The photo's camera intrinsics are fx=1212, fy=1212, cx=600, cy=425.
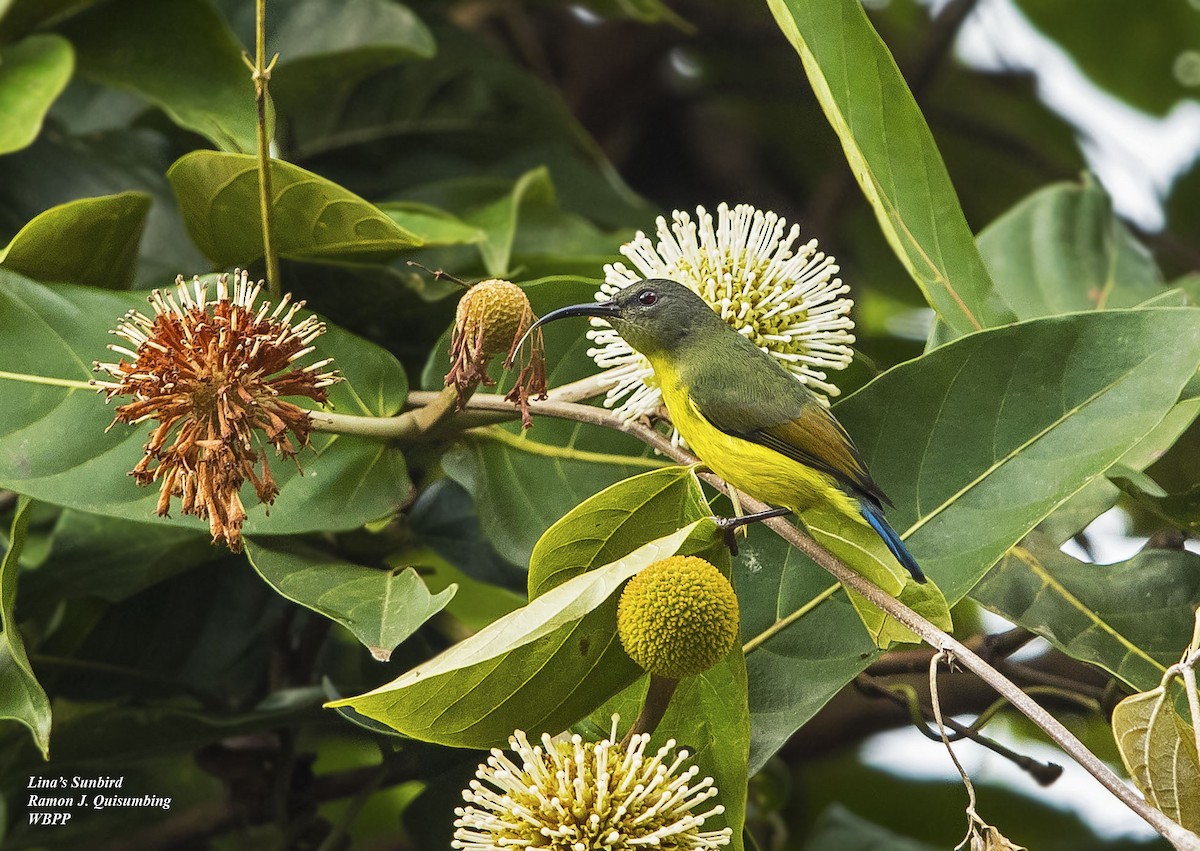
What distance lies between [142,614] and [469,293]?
0.70 metres

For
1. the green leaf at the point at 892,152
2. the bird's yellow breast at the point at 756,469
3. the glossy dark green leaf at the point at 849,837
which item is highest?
the green leaf at the point at 892,152

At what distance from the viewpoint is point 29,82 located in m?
1.36

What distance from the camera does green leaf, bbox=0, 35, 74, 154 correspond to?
1.30 meters

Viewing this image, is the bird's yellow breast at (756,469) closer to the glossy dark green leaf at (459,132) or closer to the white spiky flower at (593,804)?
the white spiky flower at (593,804)

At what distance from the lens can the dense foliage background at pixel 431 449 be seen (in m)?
1.01

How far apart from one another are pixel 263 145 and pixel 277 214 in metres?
0.12

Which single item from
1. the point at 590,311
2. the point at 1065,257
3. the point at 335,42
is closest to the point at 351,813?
the point at 590,311

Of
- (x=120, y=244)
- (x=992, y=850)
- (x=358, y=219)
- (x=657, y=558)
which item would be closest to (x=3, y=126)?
(x=120, y=244)

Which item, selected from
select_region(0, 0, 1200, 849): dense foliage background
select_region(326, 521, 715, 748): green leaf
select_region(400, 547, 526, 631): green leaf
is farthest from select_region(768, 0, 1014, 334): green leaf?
select_region(400, 547, 526, 631): green leaf

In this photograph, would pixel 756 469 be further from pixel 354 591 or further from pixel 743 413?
pixel 354 591

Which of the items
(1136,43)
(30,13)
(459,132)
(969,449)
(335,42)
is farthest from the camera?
(1136,43)

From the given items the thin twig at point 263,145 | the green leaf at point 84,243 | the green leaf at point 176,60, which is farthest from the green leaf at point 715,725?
the green leaf at point 176,60

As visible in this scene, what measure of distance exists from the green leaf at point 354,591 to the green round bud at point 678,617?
0.53 ft

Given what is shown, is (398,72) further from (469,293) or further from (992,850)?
(992,850)
